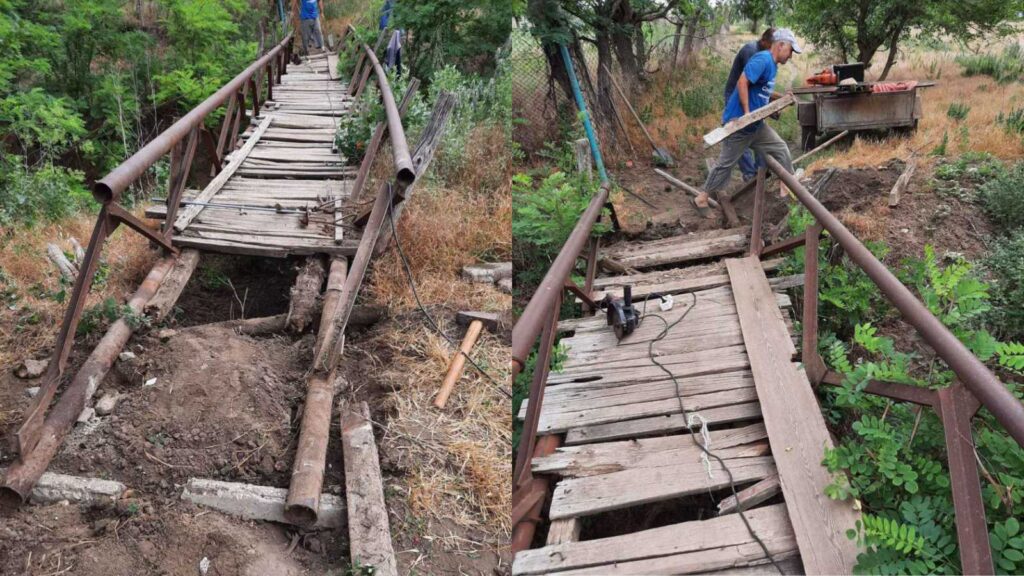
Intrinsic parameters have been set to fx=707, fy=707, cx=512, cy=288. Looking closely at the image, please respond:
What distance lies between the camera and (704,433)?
320 cm

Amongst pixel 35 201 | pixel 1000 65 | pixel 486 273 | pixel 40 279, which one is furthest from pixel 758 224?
pixel 1000 65

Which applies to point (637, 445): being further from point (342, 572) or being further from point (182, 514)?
point (182, 514)

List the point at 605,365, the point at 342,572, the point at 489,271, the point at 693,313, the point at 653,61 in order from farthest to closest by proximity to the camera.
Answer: the point at 653,61 < the point at 489,271 < the point at 693,313 < the point at 605,365 < the point at 342,572

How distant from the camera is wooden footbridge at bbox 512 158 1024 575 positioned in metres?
2.38

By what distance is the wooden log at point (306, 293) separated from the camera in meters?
4.31

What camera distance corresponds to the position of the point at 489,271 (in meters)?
4.97

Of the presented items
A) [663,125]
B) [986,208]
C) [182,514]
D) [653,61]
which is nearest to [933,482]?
[182,514]

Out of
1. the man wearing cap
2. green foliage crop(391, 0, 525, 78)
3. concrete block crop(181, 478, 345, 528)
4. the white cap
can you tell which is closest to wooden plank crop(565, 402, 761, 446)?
concrete block crop(181, 478, 345, 528)

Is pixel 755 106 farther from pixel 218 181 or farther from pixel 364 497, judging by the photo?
pixel 364 497

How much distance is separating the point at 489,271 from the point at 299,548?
2.53 m

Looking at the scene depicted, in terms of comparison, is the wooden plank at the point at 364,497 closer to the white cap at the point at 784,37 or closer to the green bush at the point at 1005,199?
the white cap at the point at 784,37

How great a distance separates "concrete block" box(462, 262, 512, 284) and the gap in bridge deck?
4.32 ft

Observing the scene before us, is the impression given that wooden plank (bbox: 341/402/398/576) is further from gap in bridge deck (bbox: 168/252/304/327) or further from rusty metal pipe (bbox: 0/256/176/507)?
gap in bridge deck (bbox: 168/252/304/327)

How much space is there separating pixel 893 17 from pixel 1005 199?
870 centimetres
